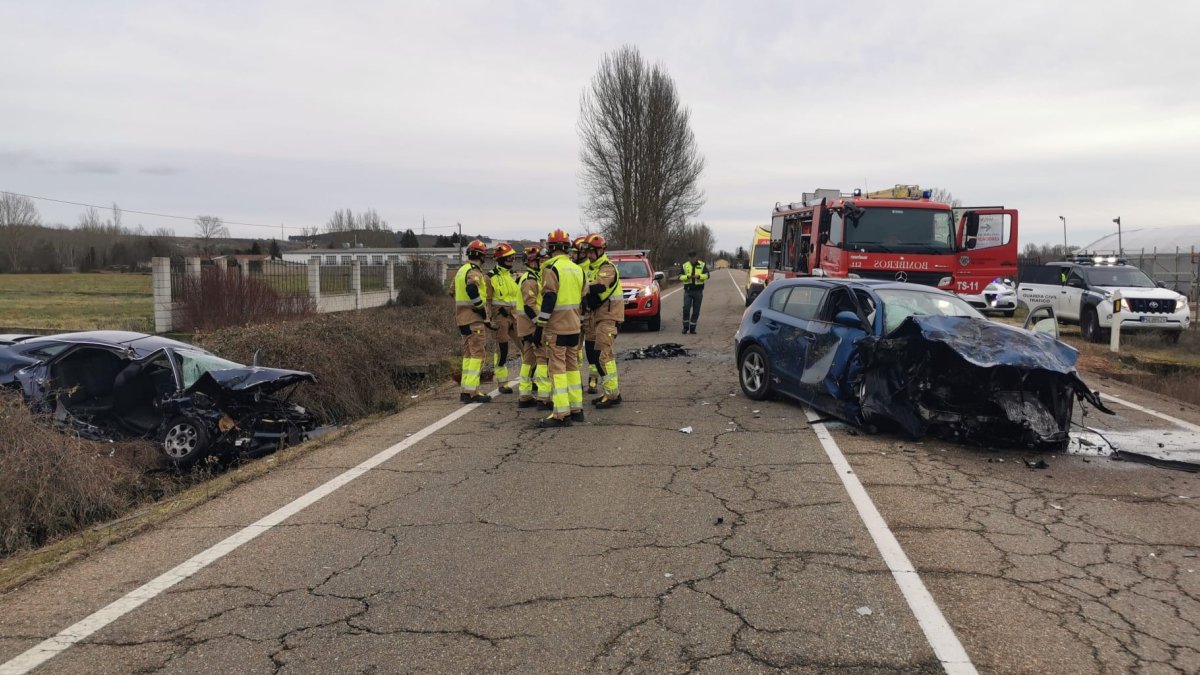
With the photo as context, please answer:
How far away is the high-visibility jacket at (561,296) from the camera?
8242mm

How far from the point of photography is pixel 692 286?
18.0 metres

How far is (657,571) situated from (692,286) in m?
14.0

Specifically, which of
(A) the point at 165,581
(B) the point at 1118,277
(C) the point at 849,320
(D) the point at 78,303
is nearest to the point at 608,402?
(C) the point at 849,320

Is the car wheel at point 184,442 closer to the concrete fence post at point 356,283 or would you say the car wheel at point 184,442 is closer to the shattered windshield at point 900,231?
the shattered windshield at point 900,231

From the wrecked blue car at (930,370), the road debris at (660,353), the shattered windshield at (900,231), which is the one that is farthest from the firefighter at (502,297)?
the shattered windshield at (900,231)

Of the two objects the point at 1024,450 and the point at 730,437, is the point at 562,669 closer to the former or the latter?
the point at 730,437

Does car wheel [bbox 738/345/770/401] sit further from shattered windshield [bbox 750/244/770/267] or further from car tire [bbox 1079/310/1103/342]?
shattered windshield [bbox 750/244/770/267]

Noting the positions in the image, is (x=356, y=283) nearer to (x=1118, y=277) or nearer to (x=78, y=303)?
(x=78, y=303)

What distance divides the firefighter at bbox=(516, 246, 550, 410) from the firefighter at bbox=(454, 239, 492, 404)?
1.89 ft

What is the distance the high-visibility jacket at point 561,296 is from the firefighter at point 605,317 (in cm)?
74

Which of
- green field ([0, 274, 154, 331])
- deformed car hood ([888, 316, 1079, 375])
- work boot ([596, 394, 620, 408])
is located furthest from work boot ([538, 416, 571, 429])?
green field ([0, 274, 154, 331])

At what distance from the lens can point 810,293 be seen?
901cm

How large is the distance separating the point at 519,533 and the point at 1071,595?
10.1 ft

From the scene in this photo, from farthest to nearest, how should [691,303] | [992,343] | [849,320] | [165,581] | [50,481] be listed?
[691,303] < [849,320] < [992,343] < [50,481] < [165,581]
